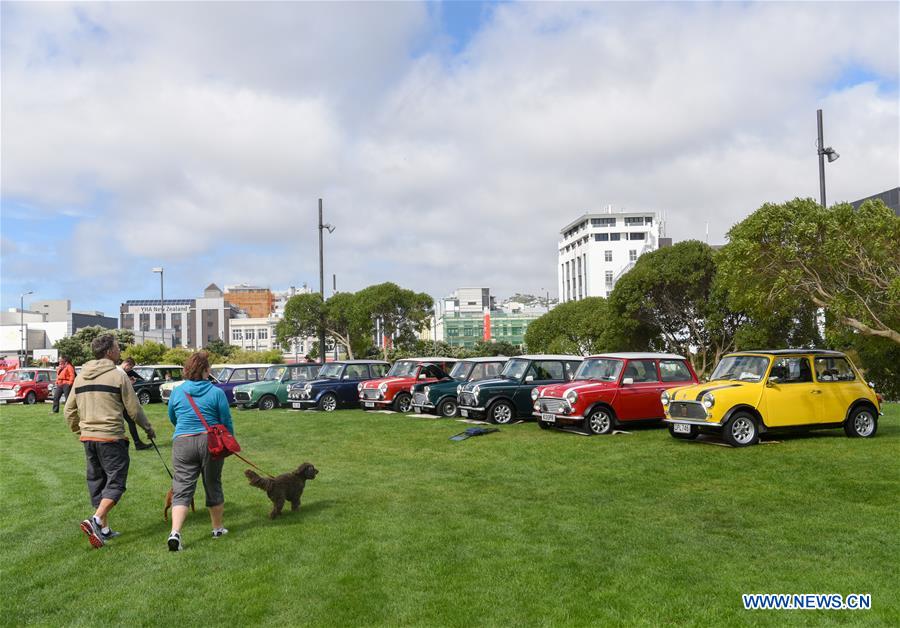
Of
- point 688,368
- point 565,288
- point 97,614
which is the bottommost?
point 97,614

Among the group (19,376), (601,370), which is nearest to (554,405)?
(601,370)

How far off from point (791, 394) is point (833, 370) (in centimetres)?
111

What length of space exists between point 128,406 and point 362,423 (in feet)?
36.8

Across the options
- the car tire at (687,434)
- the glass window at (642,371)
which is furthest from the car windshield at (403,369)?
the car tire at (687,434)

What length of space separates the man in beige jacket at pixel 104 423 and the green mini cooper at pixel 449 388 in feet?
42.3

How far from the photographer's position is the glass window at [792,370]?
13.2 m

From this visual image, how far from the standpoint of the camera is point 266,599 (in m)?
5.34

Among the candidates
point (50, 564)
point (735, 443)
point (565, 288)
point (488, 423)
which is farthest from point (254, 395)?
point (565, 288)

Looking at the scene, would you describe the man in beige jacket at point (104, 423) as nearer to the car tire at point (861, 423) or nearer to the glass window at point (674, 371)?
the glass window at point (674, 371)

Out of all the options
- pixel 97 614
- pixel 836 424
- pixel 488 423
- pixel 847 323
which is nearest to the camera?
pixel 97 614

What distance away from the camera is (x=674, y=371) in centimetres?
1609

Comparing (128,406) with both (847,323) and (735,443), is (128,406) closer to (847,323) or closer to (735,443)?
(735,443)

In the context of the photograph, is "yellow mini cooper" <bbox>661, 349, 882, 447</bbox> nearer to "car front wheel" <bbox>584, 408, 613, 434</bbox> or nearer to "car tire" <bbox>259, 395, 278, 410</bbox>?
"car front wheel" <bbox>584, 408, 613, 434</bbox>

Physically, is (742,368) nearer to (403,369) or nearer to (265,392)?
(403,369)
